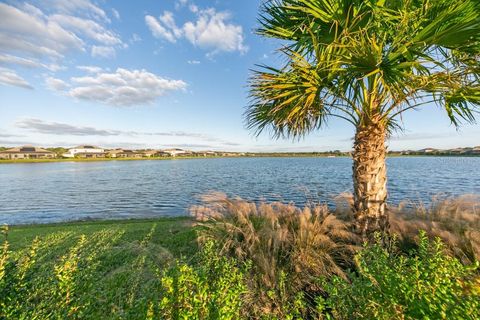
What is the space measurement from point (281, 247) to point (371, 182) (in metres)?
2.18

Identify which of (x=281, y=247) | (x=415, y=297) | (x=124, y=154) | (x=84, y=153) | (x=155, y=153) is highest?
(x=415, y=297)

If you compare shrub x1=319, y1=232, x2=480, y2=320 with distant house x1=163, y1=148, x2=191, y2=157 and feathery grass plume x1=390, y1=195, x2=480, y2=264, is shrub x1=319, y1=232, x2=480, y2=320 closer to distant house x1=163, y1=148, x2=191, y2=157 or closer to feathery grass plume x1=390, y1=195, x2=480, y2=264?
feathery grass plume x1=390, y1=195, x2=480, y2=264

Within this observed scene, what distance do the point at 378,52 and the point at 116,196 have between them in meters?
26.1

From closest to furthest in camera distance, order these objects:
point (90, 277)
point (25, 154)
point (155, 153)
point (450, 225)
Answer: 1. point (90, 277)
2. point (450, 225)
3. point (25, 154)
4. point (155, 153)

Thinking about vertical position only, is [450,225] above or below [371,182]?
below

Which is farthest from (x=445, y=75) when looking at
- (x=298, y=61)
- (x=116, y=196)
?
(x=116, y=196)

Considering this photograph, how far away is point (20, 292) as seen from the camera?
233 centimetres

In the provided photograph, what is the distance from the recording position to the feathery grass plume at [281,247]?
352 cm

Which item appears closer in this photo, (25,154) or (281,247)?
(281,247)

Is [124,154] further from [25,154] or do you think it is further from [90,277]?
[90,277]

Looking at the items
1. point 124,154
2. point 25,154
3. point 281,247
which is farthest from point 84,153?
point 281,247

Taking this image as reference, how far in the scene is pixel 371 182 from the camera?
4625mm

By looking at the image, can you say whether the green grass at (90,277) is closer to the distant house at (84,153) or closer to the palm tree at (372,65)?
the palm tree at (372,65)

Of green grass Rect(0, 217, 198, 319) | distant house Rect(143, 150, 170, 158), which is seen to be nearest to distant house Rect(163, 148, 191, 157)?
distant house Rect(143, 150, 170, 158)
